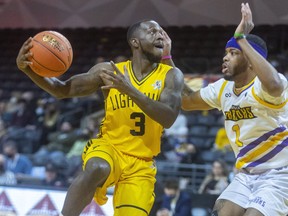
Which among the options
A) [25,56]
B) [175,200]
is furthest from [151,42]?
[175,200]

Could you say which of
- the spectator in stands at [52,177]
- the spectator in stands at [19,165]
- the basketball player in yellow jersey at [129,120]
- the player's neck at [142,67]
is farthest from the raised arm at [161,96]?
the spectator in stands at [19,165]

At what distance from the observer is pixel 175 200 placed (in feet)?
27.6

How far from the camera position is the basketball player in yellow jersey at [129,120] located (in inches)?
187

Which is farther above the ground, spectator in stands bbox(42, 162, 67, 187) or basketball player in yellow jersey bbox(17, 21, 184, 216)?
basketball player in yellow jersey bbox(17, 21, 184, 216)

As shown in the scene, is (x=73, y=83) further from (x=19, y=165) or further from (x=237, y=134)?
(x=19, y=165)

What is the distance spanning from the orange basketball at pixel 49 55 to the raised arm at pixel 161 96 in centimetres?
50

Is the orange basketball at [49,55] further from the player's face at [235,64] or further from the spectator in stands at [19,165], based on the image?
the spectator in stands at [19,165]

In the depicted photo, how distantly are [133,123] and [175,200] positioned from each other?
3513 millimetres

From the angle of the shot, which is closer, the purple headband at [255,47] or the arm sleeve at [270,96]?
the arm sleeve at [270,96]

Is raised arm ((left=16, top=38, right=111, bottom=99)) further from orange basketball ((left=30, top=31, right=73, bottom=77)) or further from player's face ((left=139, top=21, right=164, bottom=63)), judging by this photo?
player's face ((left=139, top=21, right=164, bottom=63))

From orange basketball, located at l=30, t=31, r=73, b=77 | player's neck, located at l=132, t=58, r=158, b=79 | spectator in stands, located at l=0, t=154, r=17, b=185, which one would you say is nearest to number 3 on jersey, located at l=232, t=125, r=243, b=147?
player's neck, located at l=132, t=58, r=158, b=79

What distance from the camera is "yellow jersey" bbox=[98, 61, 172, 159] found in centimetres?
509

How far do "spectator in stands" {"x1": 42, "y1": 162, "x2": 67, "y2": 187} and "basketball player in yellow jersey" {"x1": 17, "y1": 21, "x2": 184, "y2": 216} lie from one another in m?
4.64

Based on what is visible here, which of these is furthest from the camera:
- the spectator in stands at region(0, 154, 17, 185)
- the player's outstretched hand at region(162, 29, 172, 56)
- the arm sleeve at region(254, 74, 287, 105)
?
the spectator in stands at region(0, 154, 17, 185)
